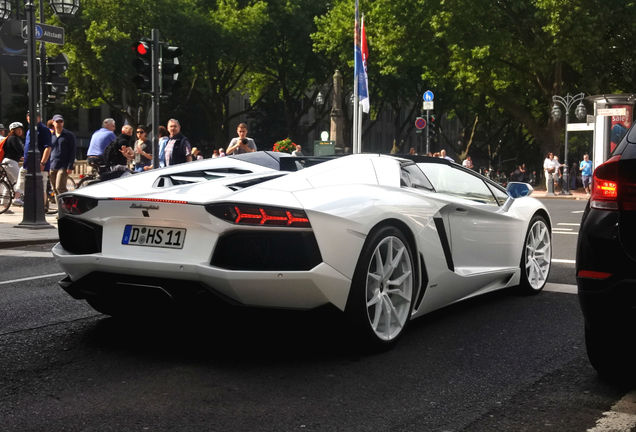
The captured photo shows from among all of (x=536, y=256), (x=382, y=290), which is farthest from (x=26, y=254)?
(x=382, y=290)

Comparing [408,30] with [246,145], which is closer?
[246,145]

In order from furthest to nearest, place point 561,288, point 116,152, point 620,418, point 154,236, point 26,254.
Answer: point 116,152 < point 26,254 < point 561,288 < point 154,236 < point 620,418

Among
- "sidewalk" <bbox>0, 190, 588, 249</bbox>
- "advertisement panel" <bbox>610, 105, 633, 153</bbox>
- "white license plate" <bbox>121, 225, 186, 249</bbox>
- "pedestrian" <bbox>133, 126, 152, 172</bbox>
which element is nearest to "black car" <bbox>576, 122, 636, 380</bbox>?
"white license plate" <bbox>121, 225, 186, 249</bbox>

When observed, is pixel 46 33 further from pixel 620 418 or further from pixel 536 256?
pixel 620 418

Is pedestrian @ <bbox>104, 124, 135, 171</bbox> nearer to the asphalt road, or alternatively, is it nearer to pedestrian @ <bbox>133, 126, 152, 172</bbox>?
pedestrian @ <bbox>133, 126, 152, 172</bbox>

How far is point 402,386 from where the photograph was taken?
4164mm

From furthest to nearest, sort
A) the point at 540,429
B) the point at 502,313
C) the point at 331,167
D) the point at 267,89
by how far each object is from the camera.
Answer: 1. the point at 267,89
2. the point at 502,313
3. the point at 331,167
4. the point at 540,429

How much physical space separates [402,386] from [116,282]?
1593 millimetres

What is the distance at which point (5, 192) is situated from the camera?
648 inches

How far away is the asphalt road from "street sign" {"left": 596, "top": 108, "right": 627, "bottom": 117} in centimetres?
2335

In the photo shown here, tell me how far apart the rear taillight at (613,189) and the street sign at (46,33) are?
11.1m

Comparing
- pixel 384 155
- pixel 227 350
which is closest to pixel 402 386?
pixel 227 350

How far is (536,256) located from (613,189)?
3321 mm

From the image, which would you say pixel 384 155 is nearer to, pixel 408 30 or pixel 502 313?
pixel 502 313
